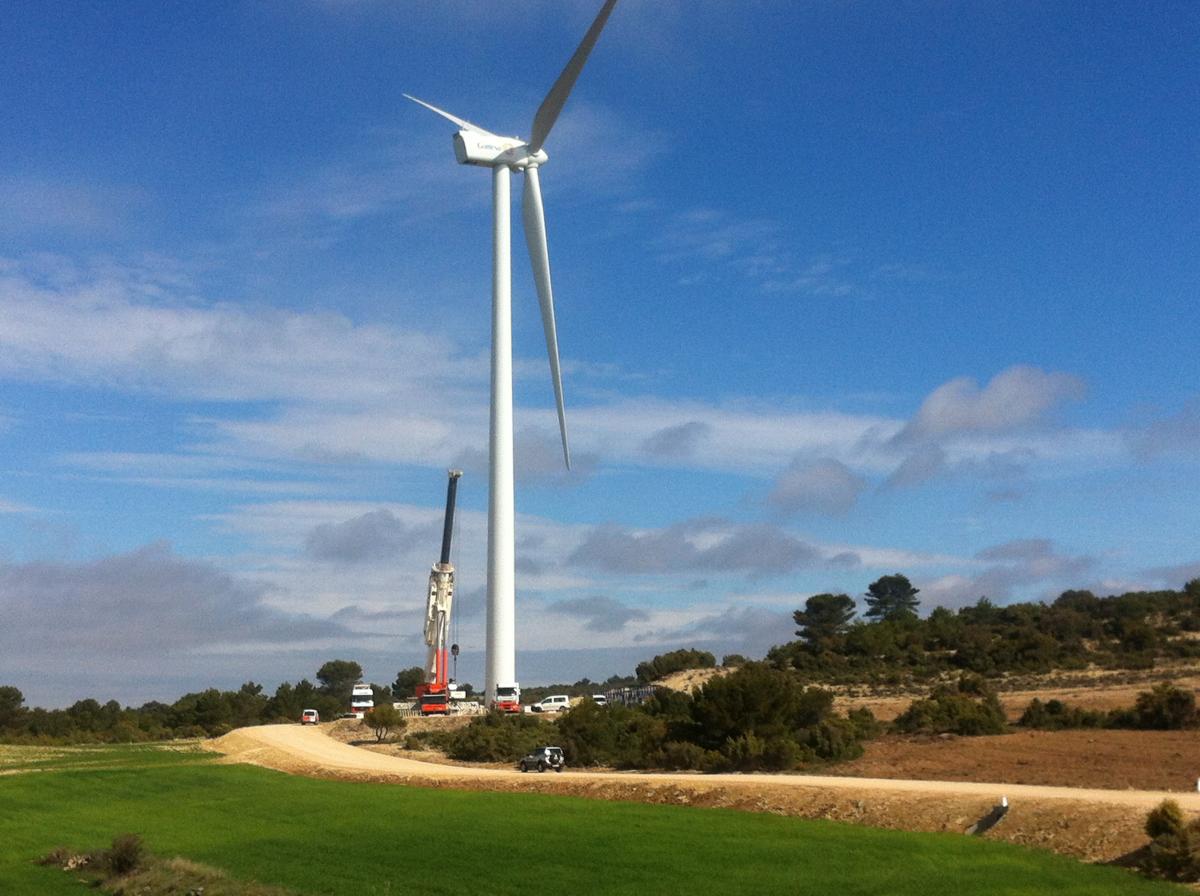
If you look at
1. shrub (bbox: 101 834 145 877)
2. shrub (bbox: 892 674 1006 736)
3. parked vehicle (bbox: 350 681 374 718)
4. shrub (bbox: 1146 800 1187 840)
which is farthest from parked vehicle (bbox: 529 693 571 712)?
shrub (bbox: 1146 800 1187 840)

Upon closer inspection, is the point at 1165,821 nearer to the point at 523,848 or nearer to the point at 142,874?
the point at 523,848

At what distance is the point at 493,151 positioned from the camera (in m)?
77.1

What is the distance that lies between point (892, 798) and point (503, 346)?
45.5 m

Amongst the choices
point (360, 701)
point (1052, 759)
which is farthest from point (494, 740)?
point (360, 701)

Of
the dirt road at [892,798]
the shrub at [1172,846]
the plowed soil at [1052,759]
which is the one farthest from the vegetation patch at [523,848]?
the plowed soil at [1052,759]

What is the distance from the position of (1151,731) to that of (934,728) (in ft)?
26.8

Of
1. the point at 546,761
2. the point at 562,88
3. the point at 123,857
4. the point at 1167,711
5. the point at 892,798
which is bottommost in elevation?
the point at 123,857

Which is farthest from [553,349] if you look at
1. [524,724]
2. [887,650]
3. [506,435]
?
[887,650]

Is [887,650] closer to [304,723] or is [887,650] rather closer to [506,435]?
[506,435]

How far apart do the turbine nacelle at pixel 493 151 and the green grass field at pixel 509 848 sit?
41.6 m

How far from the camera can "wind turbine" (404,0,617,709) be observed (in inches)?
2918

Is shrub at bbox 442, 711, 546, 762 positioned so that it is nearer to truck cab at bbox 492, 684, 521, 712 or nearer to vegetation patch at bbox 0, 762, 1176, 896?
truck cab at bbox 492, 684, 521, 712

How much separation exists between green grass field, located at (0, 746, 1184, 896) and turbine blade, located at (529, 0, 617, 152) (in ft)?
120

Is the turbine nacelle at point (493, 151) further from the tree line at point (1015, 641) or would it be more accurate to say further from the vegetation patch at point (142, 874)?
the vegetation patch at point (142, 874)
